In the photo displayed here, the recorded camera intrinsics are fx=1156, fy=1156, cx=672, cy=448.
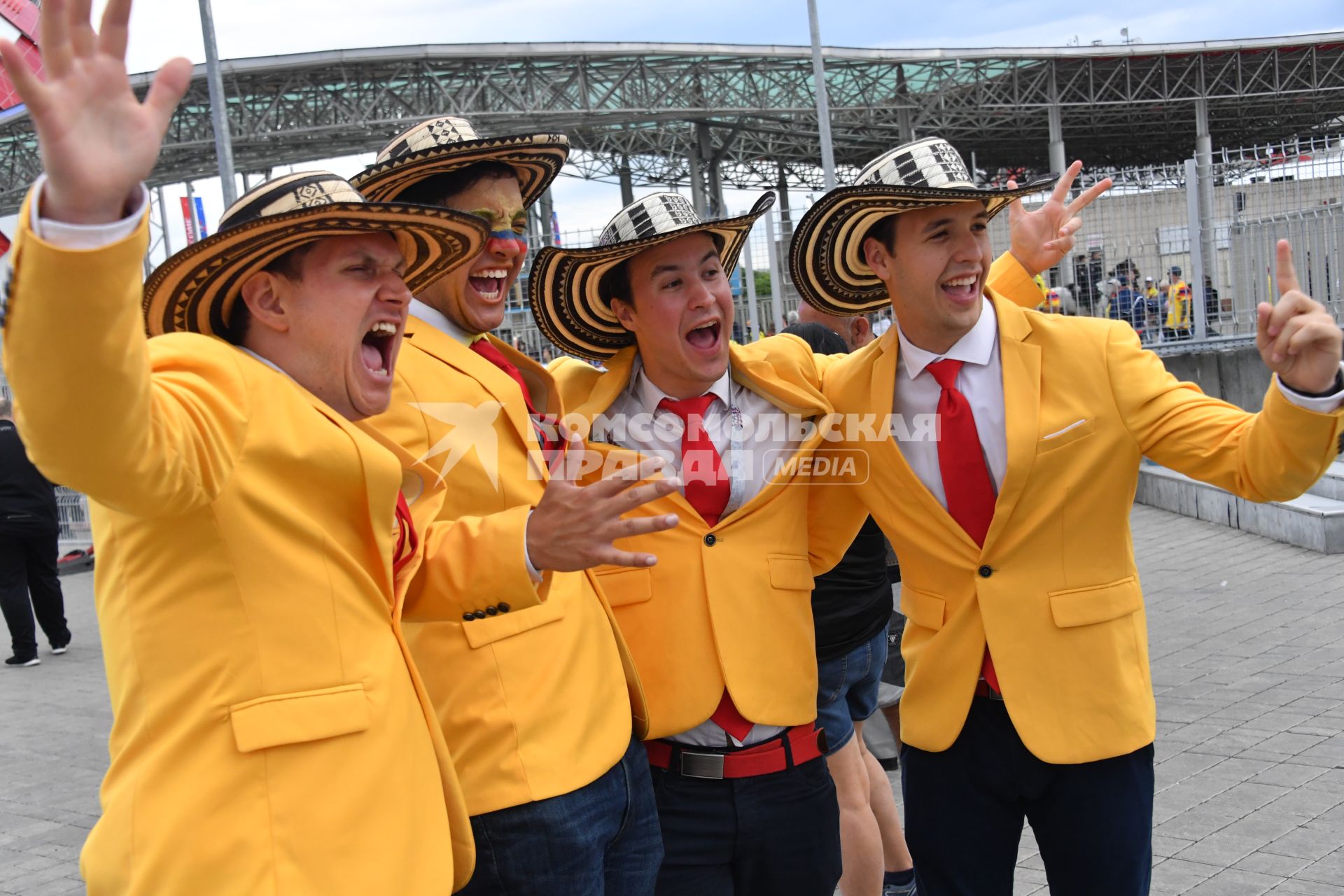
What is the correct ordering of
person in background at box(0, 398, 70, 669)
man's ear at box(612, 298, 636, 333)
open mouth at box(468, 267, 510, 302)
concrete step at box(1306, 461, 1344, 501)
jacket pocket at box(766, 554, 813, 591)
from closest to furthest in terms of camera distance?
open mouth at box(468, 267, 510, 302) → jacket pocket at box(766, 554, 813, 591) → man's ear at box(612, 298, 636, 333) → concrete step at box(1306, 461, 1344, 501) → person in background at box(0, 398, 70, 669)

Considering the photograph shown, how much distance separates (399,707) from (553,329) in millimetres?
1732

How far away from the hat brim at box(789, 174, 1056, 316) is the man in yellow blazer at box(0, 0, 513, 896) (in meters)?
1.28

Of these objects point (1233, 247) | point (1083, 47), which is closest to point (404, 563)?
point (1233, 247)

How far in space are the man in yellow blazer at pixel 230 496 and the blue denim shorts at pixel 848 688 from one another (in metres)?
1.87

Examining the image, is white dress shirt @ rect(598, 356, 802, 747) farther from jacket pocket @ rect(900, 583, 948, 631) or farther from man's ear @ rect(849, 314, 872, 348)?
man's ear @ rect(849, 314, 872, 348)

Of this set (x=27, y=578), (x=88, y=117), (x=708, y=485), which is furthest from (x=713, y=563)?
(x=27, y=578)

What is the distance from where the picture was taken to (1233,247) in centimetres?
1352

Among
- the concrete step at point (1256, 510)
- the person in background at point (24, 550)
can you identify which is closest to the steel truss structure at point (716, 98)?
the person in background at point (24, 550)

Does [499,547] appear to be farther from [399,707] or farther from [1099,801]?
[1099,801]

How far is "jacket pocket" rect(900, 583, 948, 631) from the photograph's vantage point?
Result: 301 centimetres

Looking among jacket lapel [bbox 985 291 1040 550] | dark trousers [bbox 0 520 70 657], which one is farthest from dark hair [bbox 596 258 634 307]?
dark trousers [bbox 0 520 70 657]

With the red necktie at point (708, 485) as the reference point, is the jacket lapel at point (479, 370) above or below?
above

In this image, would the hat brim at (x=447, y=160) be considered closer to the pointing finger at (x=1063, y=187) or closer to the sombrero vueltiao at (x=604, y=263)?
the sombrero vueltiao at (x=604, y=263)

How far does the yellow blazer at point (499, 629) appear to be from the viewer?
2.42 m
